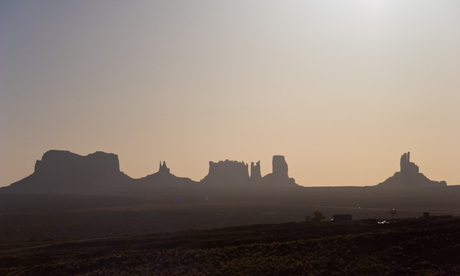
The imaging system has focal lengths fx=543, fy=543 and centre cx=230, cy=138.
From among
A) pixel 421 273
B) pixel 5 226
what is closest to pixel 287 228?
pixel 421 273

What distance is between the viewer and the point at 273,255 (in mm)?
45219

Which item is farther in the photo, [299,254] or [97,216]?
[97,216]

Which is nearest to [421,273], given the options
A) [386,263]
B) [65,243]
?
[386,263]

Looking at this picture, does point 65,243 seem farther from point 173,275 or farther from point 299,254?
point 299,254

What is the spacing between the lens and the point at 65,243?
63094mm

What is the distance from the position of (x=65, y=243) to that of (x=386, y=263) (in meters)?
38.8

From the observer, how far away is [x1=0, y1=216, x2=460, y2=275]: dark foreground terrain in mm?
39312

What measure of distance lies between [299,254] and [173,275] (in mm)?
10471

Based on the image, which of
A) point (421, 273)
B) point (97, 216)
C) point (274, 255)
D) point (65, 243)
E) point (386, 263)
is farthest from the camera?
point (97, 216)

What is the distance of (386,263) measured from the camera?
39125mm

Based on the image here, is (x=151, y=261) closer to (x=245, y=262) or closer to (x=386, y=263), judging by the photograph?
(x=245, y=262)

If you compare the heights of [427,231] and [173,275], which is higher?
[427,231]

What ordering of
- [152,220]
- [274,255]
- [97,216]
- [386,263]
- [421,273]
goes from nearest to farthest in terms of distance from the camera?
1. [421,273]
2. [386,263]
3. [274,255]
4. [152,220]
5. [97,216]

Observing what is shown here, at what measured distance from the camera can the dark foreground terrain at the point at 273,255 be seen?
129ft
